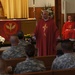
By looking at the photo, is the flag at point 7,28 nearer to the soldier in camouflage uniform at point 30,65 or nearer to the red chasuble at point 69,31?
the red chasuble at point 69,31

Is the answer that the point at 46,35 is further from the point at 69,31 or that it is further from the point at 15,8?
the point at 15,8

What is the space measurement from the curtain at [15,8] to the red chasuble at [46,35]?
6422 mm

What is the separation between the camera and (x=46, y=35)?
6.71 metres

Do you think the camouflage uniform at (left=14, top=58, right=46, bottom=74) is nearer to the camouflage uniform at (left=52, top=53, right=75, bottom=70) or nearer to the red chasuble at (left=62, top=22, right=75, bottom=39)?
the camouflage uniform at (left=52, top=53, right=75, bottom=70)

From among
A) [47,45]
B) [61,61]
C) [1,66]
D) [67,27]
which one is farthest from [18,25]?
[1,66]

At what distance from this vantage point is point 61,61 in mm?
3824

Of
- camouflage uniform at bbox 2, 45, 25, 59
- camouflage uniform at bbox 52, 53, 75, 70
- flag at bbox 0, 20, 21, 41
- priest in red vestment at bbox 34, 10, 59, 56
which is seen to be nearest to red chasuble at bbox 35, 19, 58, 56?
priest in red vestment at bbox 34, 10, 59, 56

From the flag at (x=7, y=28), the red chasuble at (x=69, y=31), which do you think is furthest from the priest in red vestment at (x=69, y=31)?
the flag at (x=7, y=28)

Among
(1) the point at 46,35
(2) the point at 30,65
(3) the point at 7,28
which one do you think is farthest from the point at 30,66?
(3) the point at 7,28

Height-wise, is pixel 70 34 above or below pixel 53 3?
below

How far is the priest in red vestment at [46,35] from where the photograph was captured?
21.9 feet

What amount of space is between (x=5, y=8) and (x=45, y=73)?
1006 cm

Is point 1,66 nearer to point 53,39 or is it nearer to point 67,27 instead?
point 53,39

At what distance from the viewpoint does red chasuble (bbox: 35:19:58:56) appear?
21.9 feet
